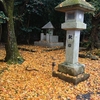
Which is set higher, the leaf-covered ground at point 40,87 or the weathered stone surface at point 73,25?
the weathered stone surface at point 73,25

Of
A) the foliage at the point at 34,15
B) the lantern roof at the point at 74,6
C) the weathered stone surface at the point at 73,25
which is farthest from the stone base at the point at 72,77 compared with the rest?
the foliage at the point at 34,15

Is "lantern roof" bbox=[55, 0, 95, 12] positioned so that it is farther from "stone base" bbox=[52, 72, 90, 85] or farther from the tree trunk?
the tree trunk

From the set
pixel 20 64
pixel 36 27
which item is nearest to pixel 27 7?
pixel 36 27

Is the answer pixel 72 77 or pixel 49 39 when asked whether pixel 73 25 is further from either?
pixel 49 39

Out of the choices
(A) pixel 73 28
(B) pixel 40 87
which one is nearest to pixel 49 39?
(A) pixel 73 28

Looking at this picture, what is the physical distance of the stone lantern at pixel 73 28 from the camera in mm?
4861

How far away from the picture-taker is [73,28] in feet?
16.3

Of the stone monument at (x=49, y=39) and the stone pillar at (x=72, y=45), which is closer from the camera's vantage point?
the stone pillar at (x=72, y=45)

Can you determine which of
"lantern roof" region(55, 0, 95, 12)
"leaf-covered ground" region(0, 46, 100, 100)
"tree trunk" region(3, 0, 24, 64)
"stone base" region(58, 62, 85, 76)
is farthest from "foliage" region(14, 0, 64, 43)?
"stone base" region(58, 62, 85, 76)

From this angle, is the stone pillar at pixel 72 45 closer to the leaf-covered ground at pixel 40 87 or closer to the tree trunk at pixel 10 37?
the leaf-covered ground at pixel 40 87

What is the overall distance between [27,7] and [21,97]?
11.7 meters

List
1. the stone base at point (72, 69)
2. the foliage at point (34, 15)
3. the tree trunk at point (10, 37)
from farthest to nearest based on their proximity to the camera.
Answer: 1. the foliage at point (34, 15)
2. the tree trunk at point (10, 37)
3. the stone base at point (72, 69)

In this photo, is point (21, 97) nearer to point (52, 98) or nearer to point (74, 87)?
point (52, 98)

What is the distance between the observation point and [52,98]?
4012mm
